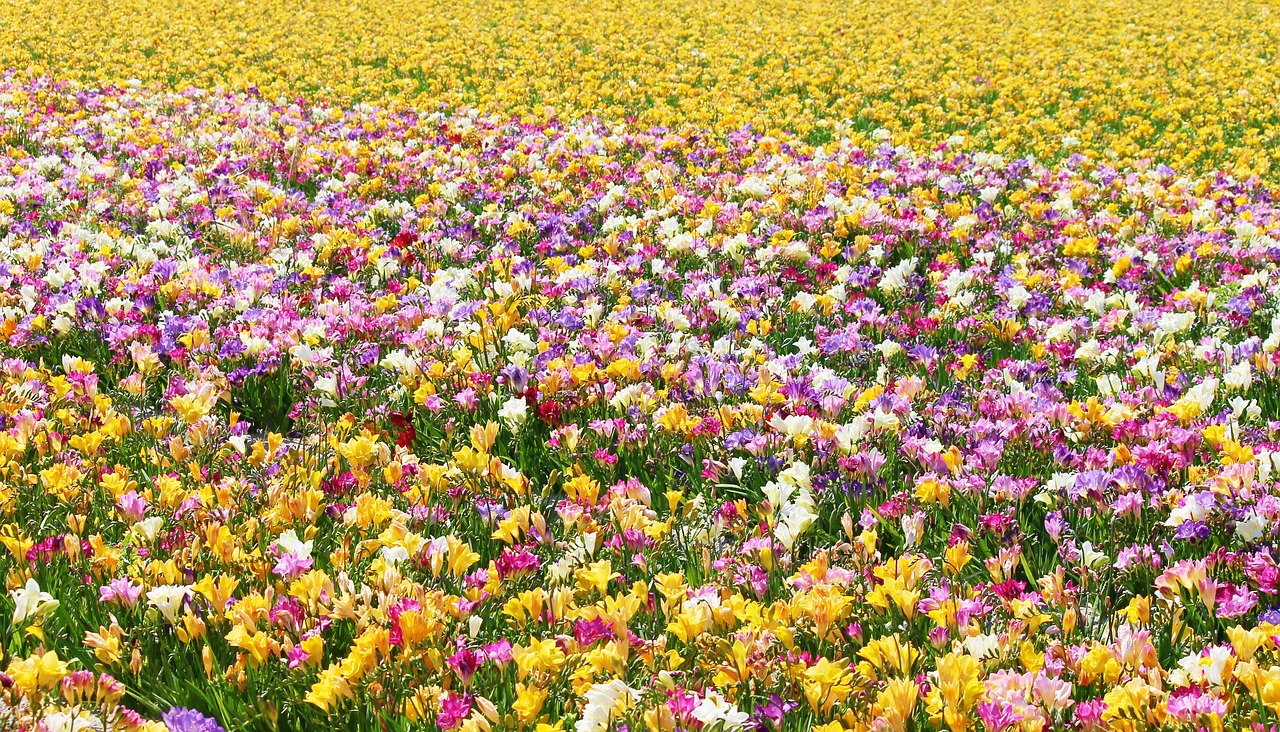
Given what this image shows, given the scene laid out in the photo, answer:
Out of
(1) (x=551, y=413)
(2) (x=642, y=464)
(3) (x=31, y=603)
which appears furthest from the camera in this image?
(1) (x=551, y=413)

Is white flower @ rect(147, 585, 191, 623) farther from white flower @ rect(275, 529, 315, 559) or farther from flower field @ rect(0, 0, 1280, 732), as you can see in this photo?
white flower @ rect(275, 529, 315, 559)

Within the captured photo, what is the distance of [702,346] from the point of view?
228 inches

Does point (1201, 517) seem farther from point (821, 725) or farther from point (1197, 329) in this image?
point (1197, 329)

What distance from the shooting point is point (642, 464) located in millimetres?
4562

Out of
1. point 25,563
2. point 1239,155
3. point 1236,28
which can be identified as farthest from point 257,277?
point 1236,28

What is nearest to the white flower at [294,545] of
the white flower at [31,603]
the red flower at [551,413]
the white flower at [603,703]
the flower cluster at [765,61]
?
the white flower at [31,603]

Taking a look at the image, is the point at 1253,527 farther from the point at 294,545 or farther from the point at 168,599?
the point at 168,599

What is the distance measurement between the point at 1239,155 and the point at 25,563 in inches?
438

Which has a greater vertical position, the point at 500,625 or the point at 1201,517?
the point at 1201,517

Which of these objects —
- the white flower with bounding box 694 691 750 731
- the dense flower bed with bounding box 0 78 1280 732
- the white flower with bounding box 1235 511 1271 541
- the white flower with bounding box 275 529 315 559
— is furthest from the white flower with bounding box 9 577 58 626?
the white flower with bounding box 1235 511 1271 541

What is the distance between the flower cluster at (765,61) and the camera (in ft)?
→ 41.1

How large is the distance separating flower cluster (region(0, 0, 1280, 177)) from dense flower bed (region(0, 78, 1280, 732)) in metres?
3.89

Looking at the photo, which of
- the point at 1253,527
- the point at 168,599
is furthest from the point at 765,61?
the point at 168,599

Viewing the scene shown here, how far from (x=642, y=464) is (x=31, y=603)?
2.33 meters
